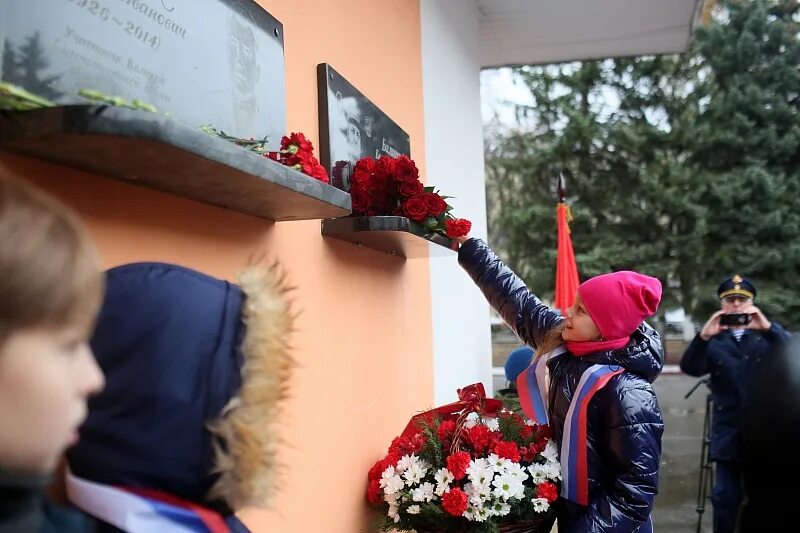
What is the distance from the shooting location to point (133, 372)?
0.99 metres

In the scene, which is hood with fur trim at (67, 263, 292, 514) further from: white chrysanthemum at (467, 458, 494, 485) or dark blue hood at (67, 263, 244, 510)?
white chrysanthemum at (467, 458, 494, 485)

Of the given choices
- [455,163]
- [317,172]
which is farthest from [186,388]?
[455,163]

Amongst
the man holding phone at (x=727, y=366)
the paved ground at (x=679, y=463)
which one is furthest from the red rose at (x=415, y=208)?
the paved ground at (x=679, y=463)

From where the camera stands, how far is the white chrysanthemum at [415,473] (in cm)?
236

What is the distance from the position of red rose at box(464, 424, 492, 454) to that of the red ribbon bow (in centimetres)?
15

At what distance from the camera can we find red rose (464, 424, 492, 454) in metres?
2.39

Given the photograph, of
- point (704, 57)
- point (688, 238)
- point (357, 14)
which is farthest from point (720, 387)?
point (704, 57)

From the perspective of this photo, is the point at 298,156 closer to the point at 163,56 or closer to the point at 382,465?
the point at 163,56

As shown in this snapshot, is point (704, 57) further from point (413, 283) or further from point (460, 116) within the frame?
point (413, 283)

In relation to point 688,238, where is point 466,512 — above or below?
below

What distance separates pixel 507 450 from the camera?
2346 millimetres

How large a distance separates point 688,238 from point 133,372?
1326 cm

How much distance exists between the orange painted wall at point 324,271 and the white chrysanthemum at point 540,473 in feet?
2.08

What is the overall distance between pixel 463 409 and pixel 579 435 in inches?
20.0
